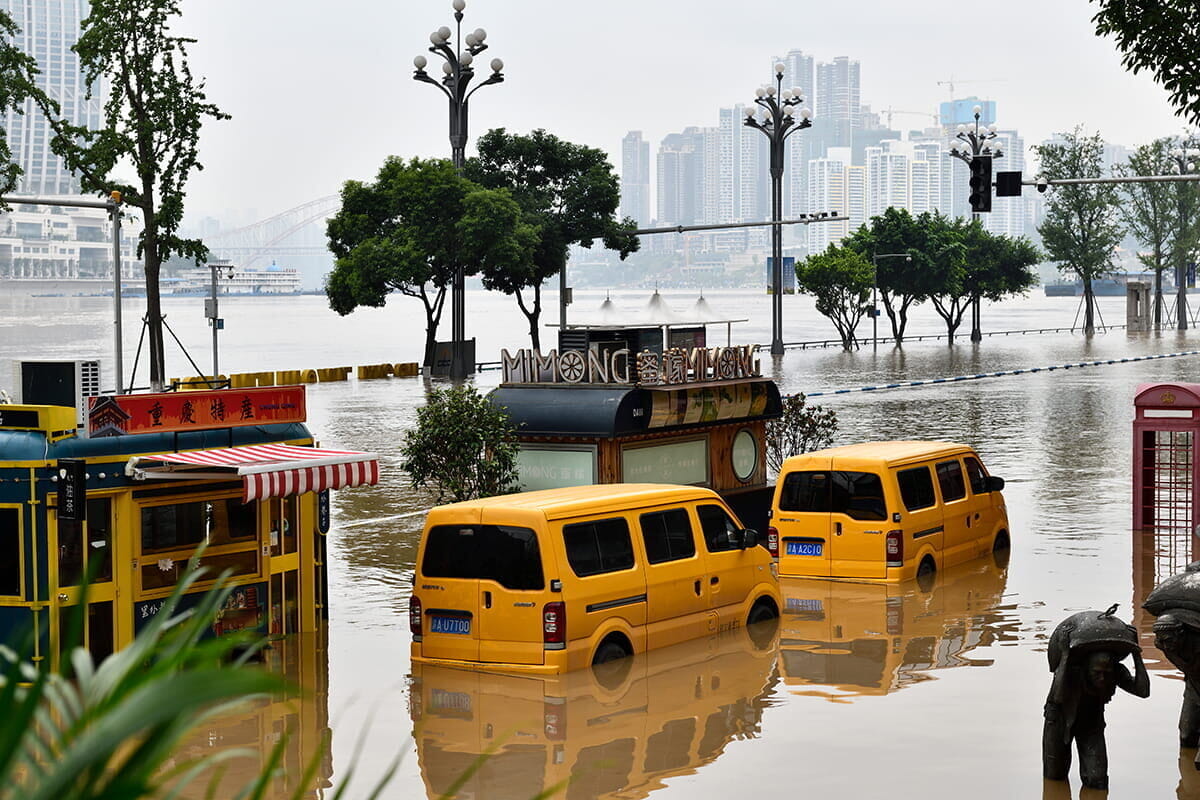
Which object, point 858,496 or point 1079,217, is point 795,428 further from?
point 1079,217

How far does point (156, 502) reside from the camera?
13.8 m

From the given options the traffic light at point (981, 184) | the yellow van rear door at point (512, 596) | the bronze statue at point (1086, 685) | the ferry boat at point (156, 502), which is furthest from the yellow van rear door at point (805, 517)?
the traffic light at point (981, 184)

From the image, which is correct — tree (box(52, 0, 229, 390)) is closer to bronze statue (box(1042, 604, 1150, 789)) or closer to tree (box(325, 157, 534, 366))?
tree (box(325, 157, 534, 366))

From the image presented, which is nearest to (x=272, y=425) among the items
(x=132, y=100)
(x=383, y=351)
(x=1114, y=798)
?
(x=1114, y=798)

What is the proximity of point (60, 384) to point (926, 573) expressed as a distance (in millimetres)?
9901

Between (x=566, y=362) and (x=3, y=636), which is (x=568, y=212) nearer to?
(x=566, y=362)

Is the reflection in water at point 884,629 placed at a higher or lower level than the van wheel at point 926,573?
lower

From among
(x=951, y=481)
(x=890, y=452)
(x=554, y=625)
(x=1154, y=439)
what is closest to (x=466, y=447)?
(x=890, y=452)

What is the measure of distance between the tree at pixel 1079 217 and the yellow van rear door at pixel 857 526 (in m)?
89.4

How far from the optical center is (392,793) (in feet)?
35.5

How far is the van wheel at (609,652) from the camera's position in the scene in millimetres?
13688

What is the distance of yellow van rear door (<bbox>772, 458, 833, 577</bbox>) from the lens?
59.6ft

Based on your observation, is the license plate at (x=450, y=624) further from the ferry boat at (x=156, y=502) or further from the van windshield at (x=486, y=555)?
the ferry boat at (x=156, y=502)

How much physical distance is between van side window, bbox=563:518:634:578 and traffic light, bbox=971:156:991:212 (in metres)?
21.7
